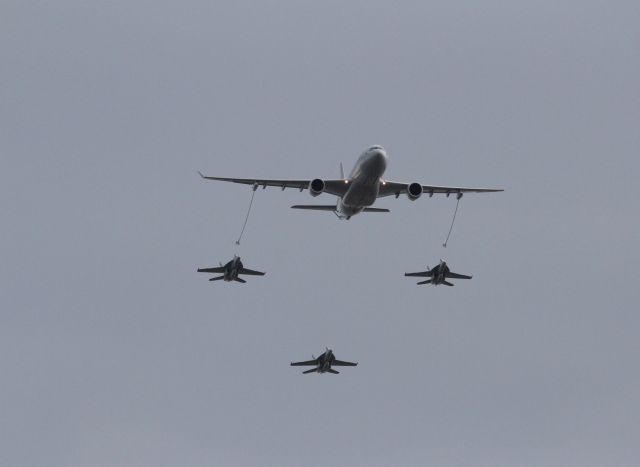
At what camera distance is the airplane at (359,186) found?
89375 mm

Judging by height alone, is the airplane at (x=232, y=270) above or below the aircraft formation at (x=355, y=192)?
below

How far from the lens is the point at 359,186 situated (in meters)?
91.1

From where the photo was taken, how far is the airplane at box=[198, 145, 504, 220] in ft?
293

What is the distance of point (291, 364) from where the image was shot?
9662cm

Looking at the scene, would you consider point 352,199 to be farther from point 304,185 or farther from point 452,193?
point 452,193

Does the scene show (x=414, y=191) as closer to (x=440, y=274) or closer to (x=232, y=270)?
(x=440, y=274)

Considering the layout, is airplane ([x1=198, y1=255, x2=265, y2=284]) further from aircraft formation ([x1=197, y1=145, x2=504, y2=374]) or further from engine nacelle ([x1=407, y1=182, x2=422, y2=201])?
engine nacelle ([x1=407, y1=182, x2=422, y2=201])

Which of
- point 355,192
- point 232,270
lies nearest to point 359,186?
point 355,192

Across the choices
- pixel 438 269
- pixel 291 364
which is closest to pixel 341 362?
pixel 291 364

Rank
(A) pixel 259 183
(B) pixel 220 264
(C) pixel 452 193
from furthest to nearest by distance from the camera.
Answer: (C) pixel 452 193
(A) pixel 259 183
(B) pixel 220 264

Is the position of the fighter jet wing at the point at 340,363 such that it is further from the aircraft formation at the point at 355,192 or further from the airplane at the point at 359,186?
the airplane at the point at 359,186

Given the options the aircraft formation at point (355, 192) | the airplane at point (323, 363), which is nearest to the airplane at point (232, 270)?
the aircraft formation at point (355, 192)

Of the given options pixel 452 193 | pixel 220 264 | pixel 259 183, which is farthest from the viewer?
pixel 452 193

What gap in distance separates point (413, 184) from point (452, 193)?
22.1 ft
